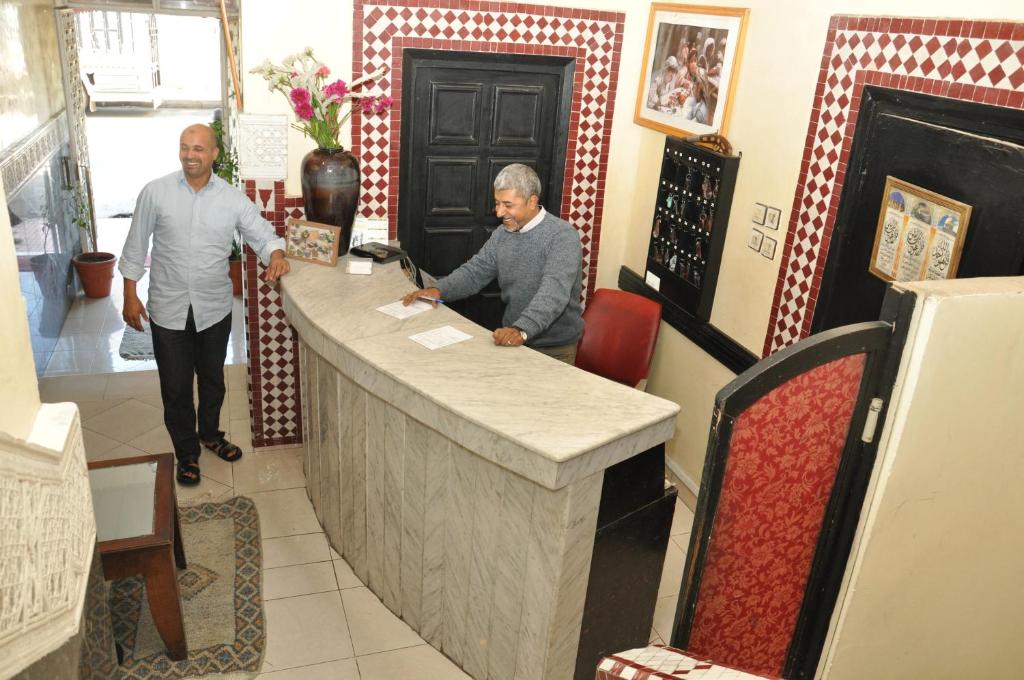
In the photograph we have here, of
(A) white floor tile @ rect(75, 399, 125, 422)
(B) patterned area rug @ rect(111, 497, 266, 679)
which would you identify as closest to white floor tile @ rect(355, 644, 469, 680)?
(B) patterned area rug @ rect(111, 497, 266, 679)

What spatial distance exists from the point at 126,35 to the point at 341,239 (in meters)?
16.8

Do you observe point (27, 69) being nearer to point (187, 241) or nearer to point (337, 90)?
point (187, 241)

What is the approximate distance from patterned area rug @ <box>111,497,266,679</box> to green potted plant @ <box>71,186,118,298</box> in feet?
12.3

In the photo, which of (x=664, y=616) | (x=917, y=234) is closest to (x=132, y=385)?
(x=664, y=616)

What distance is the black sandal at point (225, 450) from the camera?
17.1ft

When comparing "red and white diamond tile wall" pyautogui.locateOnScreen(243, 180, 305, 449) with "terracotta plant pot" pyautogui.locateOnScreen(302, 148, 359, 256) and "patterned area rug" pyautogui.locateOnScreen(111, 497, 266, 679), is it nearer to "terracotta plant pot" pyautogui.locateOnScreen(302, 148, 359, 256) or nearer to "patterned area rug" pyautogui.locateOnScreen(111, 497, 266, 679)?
"terracotta plant pot" pyautogui.locateOnScreen(302, 148, 359, 256)

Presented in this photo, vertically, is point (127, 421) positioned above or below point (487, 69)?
below

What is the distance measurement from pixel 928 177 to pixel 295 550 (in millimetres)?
3416

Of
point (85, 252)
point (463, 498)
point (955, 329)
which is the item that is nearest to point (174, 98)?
point (85, 252)

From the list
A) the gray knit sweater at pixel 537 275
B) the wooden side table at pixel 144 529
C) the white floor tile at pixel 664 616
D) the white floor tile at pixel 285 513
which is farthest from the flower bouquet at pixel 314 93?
the white floor tile at pixel 664 616

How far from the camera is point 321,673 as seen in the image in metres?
3.62

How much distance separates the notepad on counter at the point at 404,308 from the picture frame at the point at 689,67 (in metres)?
1.91

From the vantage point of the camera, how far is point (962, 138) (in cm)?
319

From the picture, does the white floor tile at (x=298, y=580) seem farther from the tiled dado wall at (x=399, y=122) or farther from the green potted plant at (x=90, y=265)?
the green potted plant at (x=90, y=265)
